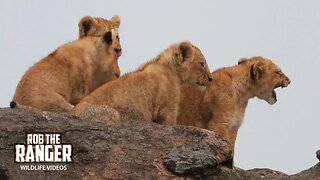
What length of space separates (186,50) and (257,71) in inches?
80.2

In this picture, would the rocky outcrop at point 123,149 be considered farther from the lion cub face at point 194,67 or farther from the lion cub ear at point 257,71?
the lion cub ear at point 257,71

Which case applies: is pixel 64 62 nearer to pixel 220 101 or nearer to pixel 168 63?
pixel 168 63

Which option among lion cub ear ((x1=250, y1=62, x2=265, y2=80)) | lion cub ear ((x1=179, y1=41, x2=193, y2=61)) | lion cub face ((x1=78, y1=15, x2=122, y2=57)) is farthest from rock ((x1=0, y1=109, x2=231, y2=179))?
lion cub ear ((x1=250, y1=62, x2=265, y2=80))

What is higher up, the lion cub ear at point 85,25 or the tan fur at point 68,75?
the lion cub ear at point 85,25

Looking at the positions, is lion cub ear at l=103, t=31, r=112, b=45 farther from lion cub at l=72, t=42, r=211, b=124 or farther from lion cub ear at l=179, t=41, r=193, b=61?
lion cub ear at l=179, t=41, r=193, b=61

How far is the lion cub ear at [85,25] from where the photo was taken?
19266 mm

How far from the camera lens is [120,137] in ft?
50.1

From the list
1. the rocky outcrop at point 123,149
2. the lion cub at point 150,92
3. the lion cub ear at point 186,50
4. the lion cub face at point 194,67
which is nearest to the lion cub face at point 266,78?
the lion cub face at point 194,67

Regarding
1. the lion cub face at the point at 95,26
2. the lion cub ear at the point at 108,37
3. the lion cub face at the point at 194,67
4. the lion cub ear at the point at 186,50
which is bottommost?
the lion cub face at the point at 194,67

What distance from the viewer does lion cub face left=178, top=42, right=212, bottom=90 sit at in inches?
714

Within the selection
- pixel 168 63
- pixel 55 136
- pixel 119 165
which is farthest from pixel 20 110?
pixel 168 63

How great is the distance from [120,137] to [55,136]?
110 centimetres

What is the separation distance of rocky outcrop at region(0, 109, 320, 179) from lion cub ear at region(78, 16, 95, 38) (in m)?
3.90

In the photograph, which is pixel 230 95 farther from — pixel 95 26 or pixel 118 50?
pixel 95 26
